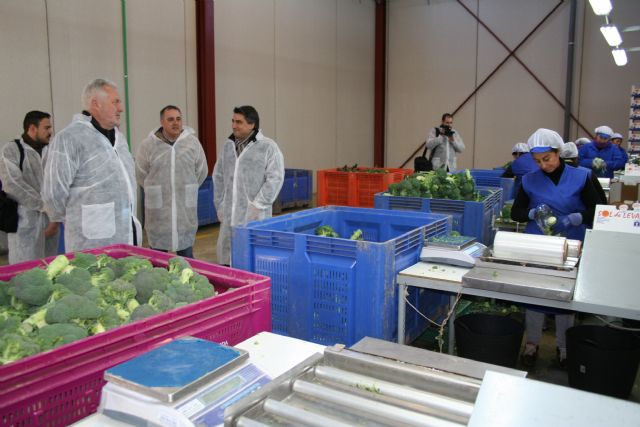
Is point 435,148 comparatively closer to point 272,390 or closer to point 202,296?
→ point 202,296

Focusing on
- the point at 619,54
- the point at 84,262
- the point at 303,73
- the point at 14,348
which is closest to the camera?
the point at 14,348

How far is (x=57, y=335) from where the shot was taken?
57.6 inches

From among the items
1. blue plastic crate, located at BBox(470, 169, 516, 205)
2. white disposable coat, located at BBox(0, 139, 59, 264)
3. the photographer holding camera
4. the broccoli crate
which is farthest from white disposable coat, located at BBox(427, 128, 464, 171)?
white disposable coat, located at BBox(0, 139, 59, 264)

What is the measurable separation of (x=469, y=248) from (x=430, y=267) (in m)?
0.28

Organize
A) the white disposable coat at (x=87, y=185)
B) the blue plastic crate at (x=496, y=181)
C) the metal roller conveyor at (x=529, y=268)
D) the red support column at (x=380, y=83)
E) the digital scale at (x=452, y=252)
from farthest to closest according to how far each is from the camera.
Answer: the red support column at (x=380, y=83) → the blue plastic crate at (x=496, y=181) → the white disposable coat at (x=87, y=185) → the digital scale at (x=452, y=252) → the metal roller conveyor at (x=529, y=268)

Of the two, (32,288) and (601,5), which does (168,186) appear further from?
(601,5)

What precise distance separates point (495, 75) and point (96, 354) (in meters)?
11.5

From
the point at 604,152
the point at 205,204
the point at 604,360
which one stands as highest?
the point at 604,152

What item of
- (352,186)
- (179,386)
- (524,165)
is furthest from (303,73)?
(179,386)

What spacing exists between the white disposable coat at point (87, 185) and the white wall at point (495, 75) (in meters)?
9.97

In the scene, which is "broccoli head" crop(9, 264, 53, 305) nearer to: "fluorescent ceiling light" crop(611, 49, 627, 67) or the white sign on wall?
the white sign on wall

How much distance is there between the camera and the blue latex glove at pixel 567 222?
304 cm

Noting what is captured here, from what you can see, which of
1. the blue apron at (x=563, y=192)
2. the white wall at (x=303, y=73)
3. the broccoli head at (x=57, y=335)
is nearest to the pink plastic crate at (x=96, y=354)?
the broccoli head at (x=57, y=335)

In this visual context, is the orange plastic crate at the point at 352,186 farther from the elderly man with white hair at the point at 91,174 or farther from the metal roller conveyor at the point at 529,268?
the metal roller conveyor at the point at 529,268
